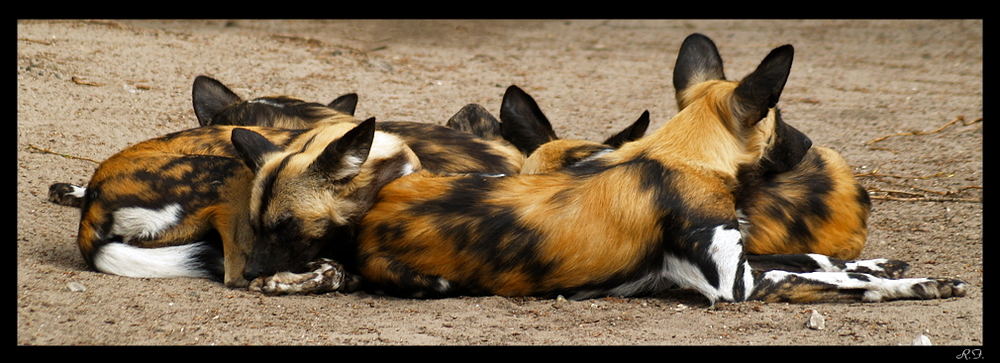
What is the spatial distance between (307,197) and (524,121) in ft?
4.22

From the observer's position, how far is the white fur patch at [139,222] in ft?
11.6

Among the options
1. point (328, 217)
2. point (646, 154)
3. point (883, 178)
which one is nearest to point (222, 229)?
point (328, 217)

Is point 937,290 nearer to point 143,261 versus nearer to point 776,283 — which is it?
point 776,283

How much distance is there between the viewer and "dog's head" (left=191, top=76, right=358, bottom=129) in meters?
4.45

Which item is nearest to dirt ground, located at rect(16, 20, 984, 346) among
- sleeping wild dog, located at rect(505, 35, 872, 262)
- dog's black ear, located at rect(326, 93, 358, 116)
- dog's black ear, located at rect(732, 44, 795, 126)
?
sleeping wild dog, located at rect(505, 35, 872, 262)

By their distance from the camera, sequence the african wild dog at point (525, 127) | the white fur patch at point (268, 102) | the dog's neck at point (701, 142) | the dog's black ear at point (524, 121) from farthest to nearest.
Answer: the white fur patch at point (268, 102) → the dog's black ear at point (524, 121) → the african wild dog at point (525, 127) → the dog's neck at point (701, 142)

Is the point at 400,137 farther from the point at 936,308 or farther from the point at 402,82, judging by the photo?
the point at 402,82

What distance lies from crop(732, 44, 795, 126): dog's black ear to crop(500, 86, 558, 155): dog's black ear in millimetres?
1053

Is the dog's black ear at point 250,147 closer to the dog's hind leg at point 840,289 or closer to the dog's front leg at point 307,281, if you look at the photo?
the dog's front leg at point 307,281

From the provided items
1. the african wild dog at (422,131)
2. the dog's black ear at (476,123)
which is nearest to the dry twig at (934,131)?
the dog's black ear at (476,123)

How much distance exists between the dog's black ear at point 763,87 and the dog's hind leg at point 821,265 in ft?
1.55

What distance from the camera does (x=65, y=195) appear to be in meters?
4.42

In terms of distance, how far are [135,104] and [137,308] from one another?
309cm

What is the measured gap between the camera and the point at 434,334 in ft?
9.73
